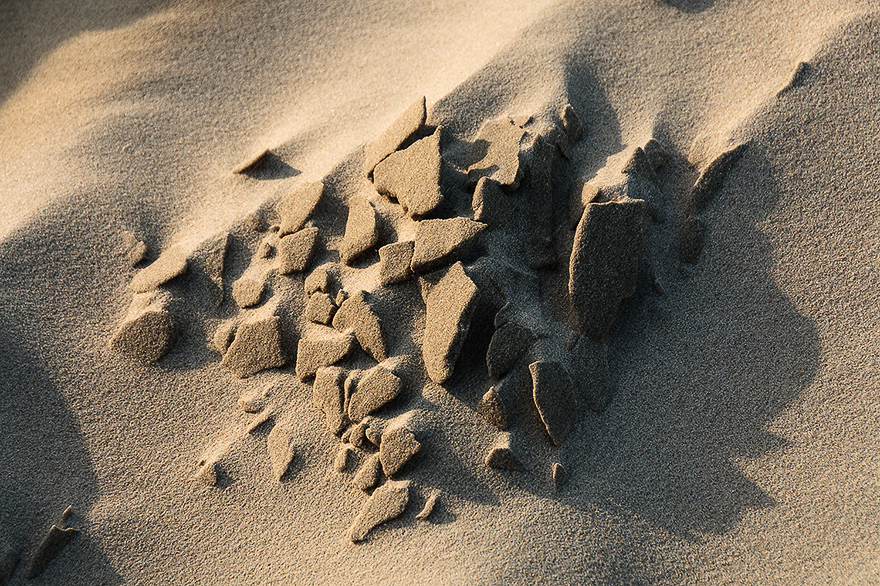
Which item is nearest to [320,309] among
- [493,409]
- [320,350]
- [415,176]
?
[320,350]

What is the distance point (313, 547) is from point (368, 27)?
78.3 inches

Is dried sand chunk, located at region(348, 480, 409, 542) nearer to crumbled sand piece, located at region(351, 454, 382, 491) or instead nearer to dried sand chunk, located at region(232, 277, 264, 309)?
crumbled sand piece, located at region(351, 454, 382, 491)

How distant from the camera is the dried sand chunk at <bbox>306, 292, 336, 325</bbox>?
1795 mm

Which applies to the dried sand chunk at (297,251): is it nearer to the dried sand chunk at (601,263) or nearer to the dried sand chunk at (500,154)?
the dried sand chunk at (500,154)

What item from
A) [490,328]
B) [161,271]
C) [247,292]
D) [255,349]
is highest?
[161,271]

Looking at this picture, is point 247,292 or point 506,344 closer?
point 506,344

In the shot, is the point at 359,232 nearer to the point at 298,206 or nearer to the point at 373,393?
the point at 298,206

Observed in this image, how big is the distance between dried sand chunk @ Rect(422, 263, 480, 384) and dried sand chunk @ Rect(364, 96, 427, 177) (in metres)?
0.51

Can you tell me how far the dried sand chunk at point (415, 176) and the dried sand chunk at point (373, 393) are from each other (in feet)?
1.60

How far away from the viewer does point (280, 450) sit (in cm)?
171

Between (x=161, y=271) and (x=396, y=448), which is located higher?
(x=161, y=271)

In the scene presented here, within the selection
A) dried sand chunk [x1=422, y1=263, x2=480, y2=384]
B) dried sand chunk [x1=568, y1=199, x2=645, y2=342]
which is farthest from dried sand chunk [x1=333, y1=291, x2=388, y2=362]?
dried sand chunk [x1=568, y1=199, x2=645, y2=342]

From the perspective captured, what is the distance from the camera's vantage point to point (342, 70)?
239 centimetres

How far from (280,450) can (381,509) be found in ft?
1.13
